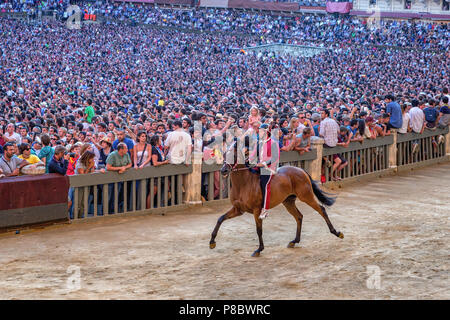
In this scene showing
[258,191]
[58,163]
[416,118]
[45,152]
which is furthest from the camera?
[416,118]

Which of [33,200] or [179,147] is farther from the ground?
[179,147]

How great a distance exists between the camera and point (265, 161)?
910cm

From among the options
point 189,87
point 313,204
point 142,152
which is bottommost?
point 313,204

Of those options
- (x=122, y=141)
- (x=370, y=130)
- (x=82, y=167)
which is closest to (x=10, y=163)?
(x=82, y=167)

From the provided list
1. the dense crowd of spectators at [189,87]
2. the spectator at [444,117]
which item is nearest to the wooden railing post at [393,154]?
the dense crowd of spectators at [189,87]

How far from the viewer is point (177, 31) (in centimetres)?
5847

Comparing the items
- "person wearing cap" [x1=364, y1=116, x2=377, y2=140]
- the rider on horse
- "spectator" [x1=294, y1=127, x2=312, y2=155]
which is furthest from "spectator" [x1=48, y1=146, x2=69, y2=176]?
"person wearing cap" [x1=364, y1=116, x2=377, y2=140]

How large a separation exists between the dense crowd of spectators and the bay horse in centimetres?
168

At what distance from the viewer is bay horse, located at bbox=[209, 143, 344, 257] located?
9000 millimetres

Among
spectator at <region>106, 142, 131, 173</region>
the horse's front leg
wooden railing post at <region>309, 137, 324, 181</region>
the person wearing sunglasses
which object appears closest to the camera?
the horse's front leg

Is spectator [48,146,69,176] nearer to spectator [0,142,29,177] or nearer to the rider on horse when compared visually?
spectator [0,142,29,177]

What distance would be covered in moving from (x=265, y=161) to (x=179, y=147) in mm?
3069

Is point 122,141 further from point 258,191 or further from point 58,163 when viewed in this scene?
point 258,191

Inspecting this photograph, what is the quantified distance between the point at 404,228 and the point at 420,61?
3447 cm
